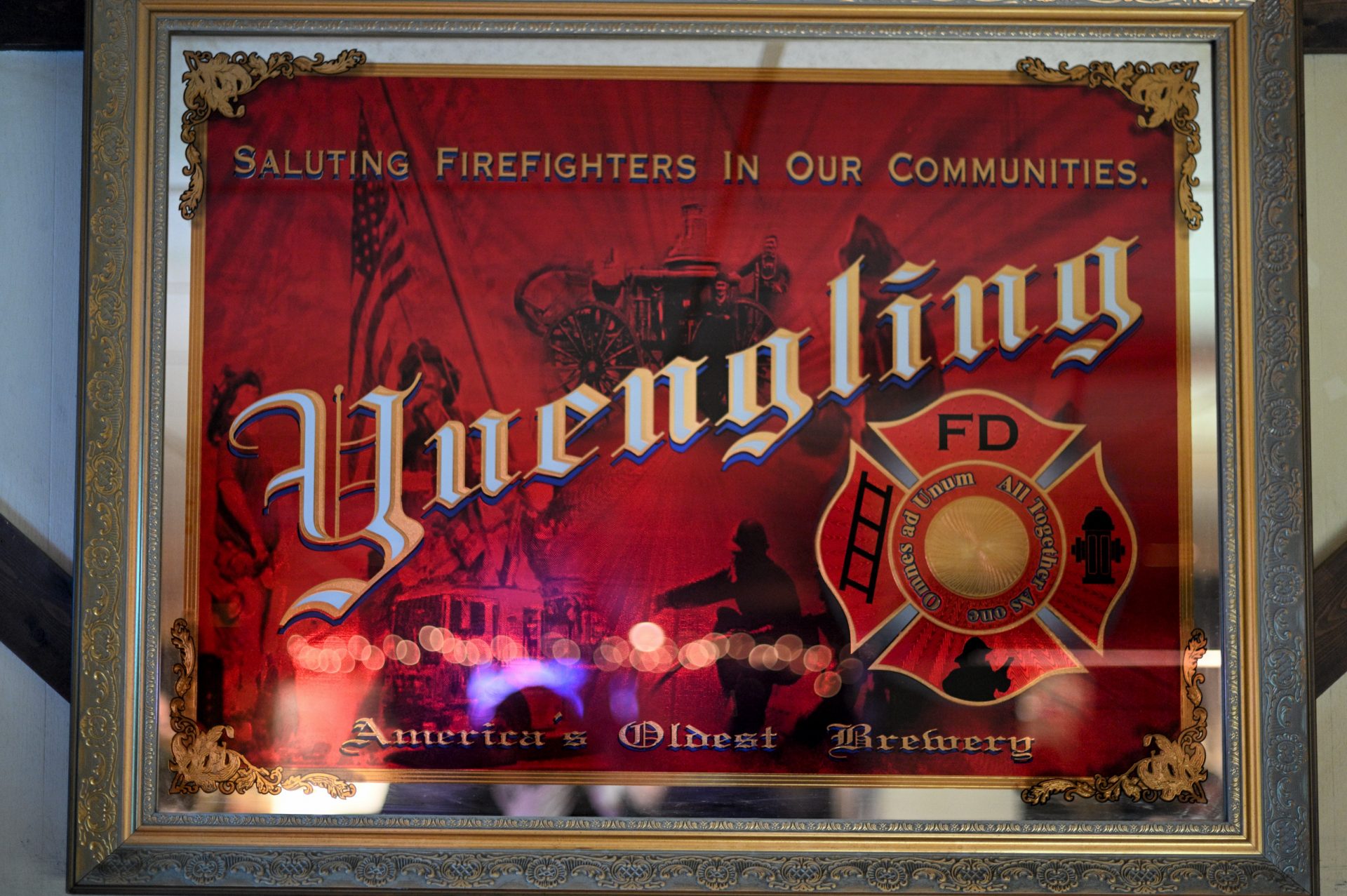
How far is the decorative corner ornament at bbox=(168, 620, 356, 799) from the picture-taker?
62.5 inches

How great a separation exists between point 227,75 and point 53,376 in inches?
26.5

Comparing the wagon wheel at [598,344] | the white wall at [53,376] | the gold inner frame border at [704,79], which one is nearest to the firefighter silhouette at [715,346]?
the wagon wheel at [598,344]

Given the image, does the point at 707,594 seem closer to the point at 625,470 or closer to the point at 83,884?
the point at 625,470

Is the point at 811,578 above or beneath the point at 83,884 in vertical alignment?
above

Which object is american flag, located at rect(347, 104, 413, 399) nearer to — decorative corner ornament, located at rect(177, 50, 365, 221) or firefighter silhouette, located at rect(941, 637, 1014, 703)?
decorative corner ornament, located at rect(177, 50, 365, 221)

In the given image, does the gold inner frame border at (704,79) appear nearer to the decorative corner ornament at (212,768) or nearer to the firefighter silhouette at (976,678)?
the decorative corner ornament at (212,768)

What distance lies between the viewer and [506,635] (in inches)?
63.1

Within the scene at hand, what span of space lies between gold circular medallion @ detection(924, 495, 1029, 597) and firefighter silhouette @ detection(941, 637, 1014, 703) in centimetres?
11

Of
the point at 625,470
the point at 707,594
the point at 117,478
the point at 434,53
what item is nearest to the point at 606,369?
the point at 625,470

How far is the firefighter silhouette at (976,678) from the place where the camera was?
A: 1.59 metres

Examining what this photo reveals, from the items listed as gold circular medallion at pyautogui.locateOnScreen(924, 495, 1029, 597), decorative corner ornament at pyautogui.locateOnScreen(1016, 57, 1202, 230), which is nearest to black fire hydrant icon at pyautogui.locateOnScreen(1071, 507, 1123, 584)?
gold circular medallion at pyautogui.locateOnScreen(924, 495, 1029, 597)

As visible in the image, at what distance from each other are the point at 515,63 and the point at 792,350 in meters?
0.75

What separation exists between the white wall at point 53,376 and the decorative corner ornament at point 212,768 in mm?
274

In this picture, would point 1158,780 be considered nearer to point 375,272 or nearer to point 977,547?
point 977,547
